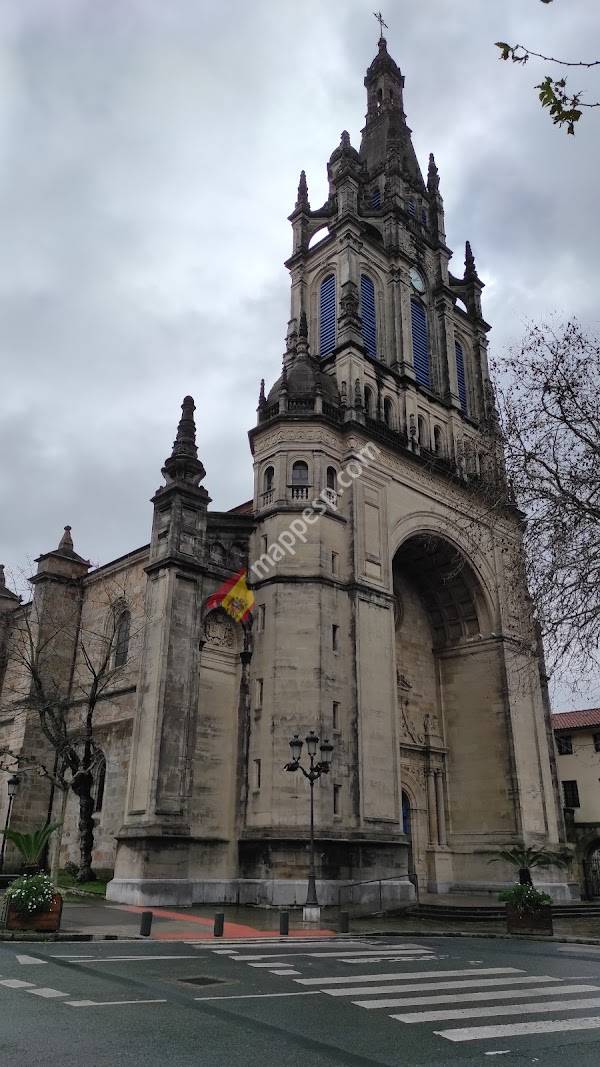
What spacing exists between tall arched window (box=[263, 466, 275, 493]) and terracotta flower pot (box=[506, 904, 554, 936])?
16944 mm

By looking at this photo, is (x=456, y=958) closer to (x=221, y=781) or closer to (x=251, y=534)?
(x=221, y=781)

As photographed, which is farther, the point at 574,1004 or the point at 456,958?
the point at 456,958

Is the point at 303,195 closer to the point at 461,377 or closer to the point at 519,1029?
the point at 461,377

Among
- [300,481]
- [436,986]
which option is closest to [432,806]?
[300,481]

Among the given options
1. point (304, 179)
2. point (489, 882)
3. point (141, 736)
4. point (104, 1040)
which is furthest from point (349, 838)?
point (304, 179)

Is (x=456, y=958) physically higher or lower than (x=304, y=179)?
lower

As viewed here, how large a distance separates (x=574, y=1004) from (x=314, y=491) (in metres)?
21.8

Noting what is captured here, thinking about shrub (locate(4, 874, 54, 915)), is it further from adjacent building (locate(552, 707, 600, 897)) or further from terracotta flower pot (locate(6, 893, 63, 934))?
adjacent building (locate(552, 707, 600, 897))

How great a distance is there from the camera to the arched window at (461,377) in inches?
1612

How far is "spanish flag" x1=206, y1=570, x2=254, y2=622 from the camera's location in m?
28.1

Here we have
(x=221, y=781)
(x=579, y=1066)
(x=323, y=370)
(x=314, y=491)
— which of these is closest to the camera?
(x=579, y=1066)

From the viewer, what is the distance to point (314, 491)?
29.5 m

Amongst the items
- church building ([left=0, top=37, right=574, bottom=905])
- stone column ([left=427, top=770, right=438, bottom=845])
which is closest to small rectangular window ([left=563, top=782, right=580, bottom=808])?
church building ([left=0, top=37, right=574, bottom=905])

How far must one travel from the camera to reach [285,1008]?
821 centimetres
